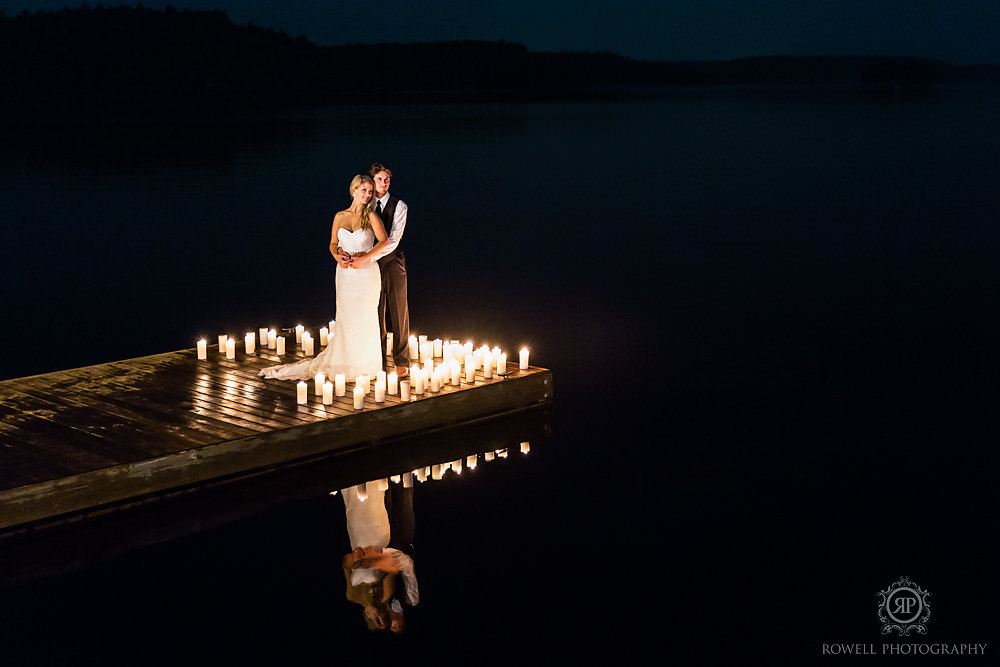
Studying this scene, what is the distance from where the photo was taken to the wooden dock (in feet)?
24.4

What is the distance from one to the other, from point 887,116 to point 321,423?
48.1 metres

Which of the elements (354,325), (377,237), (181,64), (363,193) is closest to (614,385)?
(354,325)

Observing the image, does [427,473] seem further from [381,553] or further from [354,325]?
[354,325]

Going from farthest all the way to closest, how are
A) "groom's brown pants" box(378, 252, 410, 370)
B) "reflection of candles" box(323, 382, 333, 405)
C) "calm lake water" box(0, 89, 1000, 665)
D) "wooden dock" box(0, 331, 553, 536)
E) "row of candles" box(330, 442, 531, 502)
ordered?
"groom's brown pants" box(378, 252, 410, 370), "reflection of candles" box(323, 382, 333, 405), "row of candles" box(330, 442, 531, 502), "wooden dock" box(0, 331, 553, 536), "calm lake water" box(0, 89, 1000, 665)

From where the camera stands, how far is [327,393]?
29.0 feet

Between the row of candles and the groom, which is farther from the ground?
the groom

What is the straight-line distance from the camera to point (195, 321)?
48.1 ft

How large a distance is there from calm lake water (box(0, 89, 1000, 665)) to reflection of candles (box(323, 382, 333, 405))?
1.08m

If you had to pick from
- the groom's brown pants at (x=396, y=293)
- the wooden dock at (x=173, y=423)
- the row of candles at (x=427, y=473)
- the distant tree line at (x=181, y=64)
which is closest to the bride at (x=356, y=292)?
the groom's brown pants at (x=396, y=293)

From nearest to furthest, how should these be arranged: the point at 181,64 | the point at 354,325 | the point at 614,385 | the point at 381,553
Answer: the point at 381,553
the point at 354,325
the point at 614,385
the point at 181,64

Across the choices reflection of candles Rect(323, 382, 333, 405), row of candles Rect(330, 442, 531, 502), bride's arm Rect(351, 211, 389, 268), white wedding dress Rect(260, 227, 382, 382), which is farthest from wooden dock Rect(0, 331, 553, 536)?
bride's arm Rect(351, 211, 389, 268)

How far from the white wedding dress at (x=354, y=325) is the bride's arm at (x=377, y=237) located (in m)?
0.04

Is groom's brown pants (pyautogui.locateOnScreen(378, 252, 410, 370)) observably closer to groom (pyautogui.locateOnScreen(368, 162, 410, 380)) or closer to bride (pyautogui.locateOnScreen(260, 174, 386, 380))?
groom (pyautogui.locateOnScreen(368, 162, 410, 380))

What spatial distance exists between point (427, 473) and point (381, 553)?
132 centimetres
